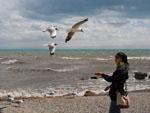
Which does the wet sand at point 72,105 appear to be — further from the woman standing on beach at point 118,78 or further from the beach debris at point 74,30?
the woman standing on beach at point 118,78

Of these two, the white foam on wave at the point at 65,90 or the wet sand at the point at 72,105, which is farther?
the white foam on wave at the point at 65,90

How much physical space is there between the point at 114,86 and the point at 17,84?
69.2ft

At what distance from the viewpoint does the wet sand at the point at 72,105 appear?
19.0 metres

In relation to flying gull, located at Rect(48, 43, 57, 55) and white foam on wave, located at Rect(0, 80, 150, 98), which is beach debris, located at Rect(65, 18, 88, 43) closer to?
flying gull, located at Rect(48, 43, 57, 55)

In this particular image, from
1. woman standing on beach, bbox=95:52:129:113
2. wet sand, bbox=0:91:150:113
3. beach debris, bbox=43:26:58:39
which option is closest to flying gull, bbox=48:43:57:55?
beach debris, bbox=43:26:58:39

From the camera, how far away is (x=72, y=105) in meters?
20.5

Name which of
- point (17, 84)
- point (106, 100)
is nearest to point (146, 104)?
point (106, 100)

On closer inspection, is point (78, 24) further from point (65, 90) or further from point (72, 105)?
point (65, 90)

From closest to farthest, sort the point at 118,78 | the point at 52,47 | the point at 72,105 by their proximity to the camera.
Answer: the point at 118,78 → the point at 52,47 → the point at 72,105

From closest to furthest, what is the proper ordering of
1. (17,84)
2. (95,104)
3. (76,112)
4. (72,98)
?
1. (76,112)
2. (95,104)
3. (72,98)
4. (17,84)

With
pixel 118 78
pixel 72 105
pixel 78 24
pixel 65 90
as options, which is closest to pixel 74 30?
pixel 78 24

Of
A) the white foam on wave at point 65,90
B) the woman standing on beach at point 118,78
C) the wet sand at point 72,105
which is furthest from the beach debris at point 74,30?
the white foam on wave at point 65,90

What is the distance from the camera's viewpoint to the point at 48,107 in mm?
19969

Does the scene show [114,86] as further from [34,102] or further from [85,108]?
[34,102]
